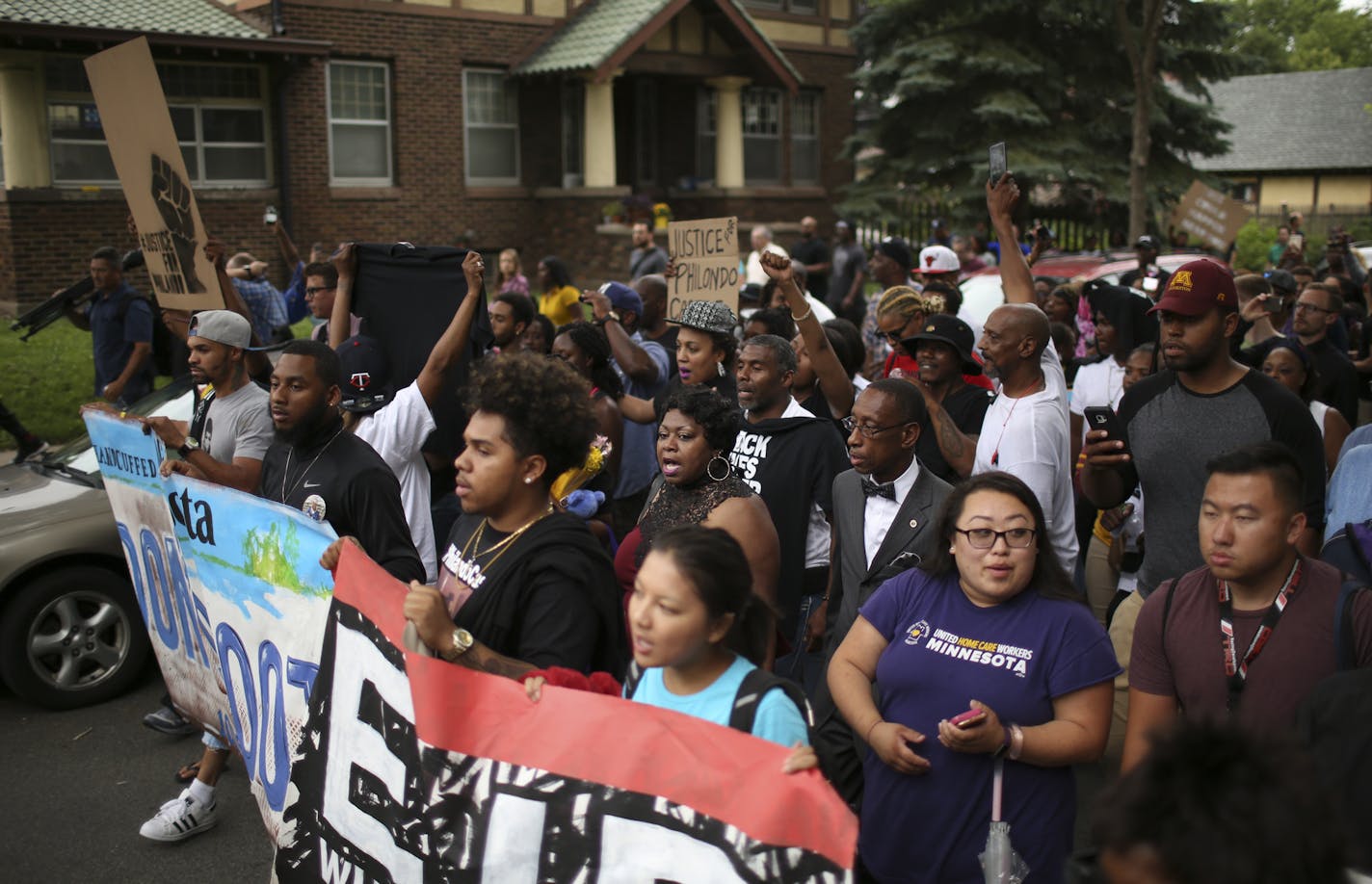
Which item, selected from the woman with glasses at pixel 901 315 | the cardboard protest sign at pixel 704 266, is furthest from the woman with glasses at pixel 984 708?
the cardboard protest sign at pixel 704 266

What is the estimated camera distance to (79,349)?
590 inches

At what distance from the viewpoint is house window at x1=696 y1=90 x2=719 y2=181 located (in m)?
23.8

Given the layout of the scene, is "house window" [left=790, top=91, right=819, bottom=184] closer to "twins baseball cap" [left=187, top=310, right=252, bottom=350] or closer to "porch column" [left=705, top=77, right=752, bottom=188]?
"porch column" [left=705, top=77, right=752, bottom=188]

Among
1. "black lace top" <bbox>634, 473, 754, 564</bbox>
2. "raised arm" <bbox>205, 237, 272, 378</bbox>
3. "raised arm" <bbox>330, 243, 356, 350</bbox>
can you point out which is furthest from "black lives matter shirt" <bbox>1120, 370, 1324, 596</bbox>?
"raised arm" <bbox>330, 243, 356, 350</bbox>

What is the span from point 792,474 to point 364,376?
2228 millimetres

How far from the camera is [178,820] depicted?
4.92 meters

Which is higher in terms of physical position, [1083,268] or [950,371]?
[1083,268]

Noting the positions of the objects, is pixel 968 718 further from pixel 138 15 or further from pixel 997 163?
pixel 138 15

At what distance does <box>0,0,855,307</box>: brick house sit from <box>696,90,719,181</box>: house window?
0.04 meters

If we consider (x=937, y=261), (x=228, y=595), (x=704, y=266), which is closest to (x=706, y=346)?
(x=228, y=595)

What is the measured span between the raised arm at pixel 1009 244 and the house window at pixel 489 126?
55.0ft

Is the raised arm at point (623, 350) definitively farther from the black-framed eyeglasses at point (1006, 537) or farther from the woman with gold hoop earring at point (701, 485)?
the black-framed eyeglasses at point (1006, 537)

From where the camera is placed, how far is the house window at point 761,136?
24.6m

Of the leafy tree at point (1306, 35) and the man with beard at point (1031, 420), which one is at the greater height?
the leafy tree at point (1306, 35)
